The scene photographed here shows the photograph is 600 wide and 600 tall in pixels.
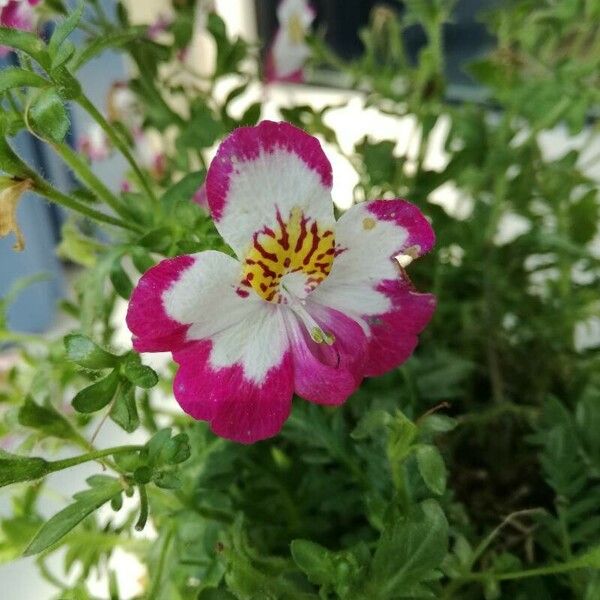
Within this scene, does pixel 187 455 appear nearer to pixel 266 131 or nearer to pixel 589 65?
pixel 266 131

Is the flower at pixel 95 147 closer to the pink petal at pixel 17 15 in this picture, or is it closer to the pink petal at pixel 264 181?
the pink petal at pixel 17 15

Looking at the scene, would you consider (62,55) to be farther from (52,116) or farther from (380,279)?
(380,279)

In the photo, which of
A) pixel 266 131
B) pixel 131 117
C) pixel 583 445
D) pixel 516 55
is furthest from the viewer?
pixel 131 117

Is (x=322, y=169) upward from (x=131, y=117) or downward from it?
upward

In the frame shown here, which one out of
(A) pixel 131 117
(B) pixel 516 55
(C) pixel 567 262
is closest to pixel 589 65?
(B) pixel 516 55

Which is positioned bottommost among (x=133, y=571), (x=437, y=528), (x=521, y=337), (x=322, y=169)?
(x=133, y=571)

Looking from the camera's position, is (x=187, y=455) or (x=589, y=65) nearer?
(x=187, y=455)

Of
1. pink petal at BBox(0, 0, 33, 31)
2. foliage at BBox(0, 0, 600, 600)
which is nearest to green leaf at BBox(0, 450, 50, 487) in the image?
foliage at BBox(0, 0, 600, 600)
